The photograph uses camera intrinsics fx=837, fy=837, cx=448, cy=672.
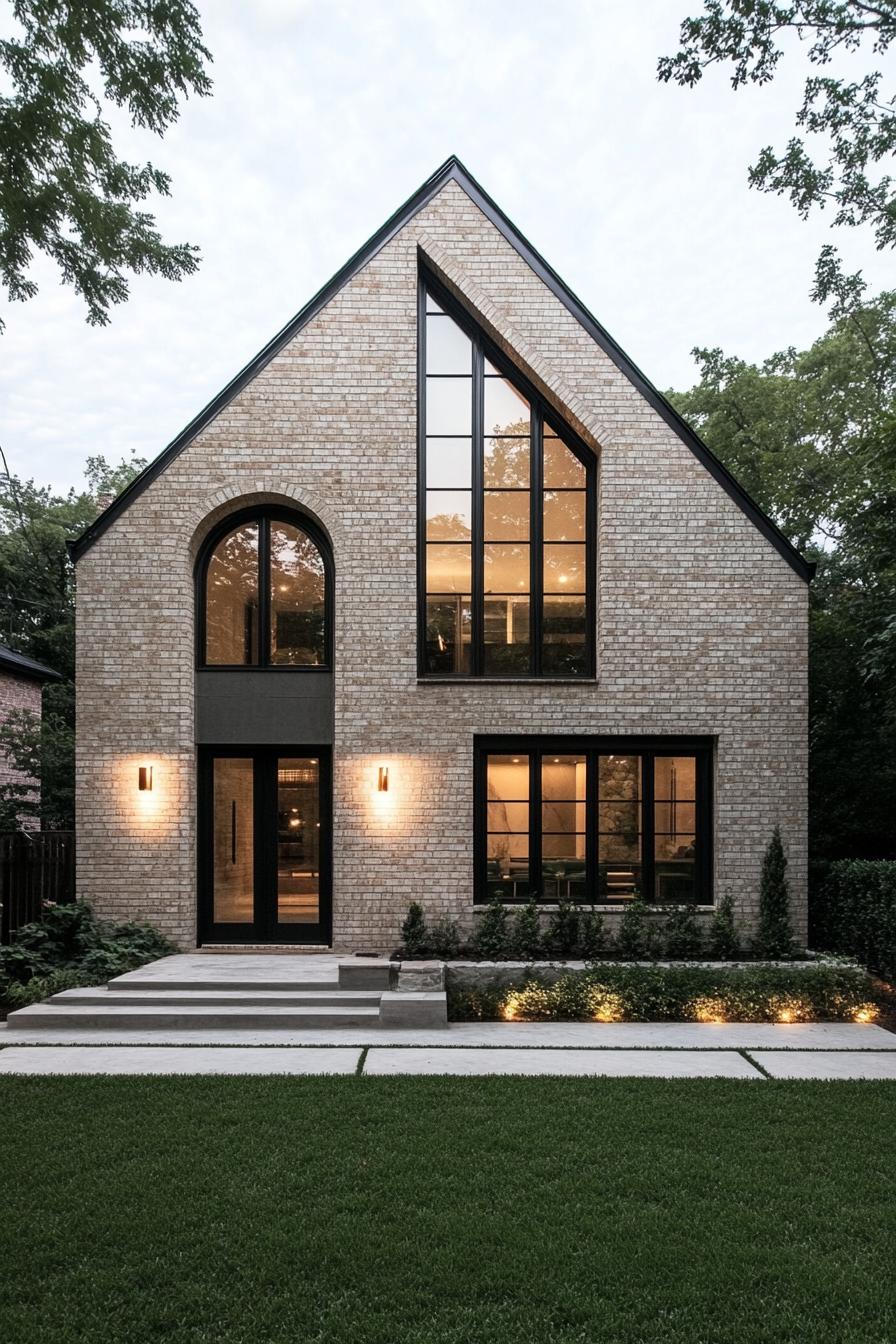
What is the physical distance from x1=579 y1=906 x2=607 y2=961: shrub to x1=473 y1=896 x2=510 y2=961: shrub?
93 cm

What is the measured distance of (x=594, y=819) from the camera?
1083 centimetres

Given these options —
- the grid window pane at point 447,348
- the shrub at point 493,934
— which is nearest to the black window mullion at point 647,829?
the shrub at point 493,934

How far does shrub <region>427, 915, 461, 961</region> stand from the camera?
33.7 ft

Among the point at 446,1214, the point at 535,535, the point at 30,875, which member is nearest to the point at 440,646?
the point at 535,535

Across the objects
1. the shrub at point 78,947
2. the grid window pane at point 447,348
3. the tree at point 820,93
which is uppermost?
the tree at point 820,93

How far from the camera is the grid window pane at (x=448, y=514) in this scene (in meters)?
11.3

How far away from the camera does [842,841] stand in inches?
531

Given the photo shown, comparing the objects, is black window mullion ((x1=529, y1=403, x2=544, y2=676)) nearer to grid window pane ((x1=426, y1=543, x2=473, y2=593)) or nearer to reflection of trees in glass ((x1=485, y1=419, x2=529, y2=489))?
reflection of trees in glass ((x1=485, y1=419, x2=529, y2=489))

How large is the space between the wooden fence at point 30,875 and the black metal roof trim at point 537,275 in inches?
147

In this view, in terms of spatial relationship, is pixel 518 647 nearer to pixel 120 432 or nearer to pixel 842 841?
pixel 842 841

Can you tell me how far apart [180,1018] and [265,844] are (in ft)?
10.4

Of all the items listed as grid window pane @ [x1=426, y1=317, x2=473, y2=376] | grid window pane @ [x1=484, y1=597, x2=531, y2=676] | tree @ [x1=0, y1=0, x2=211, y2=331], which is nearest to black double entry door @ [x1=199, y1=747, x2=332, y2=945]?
grid window pane @ [x1=484, y1=597, x2=531, y2=676]

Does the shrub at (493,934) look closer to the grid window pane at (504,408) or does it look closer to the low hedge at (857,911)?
the low hedge at (857,911)

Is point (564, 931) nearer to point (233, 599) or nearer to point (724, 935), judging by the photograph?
point (724, 935)
